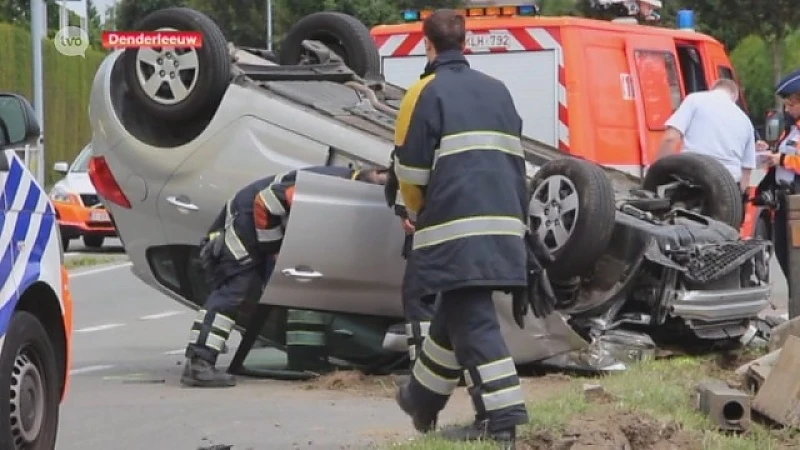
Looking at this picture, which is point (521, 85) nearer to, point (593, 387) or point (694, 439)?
point (593, 387)

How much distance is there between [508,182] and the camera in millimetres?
6590

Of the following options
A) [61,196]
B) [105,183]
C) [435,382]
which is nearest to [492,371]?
[435,382]

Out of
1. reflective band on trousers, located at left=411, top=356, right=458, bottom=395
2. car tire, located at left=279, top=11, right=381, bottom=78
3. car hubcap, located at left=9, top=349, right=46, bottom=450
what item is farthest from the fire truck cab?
car hubcap, located at left=9, top=349, right=46, bottom=450

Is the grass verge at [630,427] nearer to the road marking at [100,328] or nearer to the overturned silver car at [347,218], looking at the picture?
the overturned silver car at [347,218]

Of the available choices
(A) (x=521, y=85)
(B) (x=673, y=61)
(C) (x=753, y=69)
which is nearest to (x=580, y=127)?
(A) (x=521, y=85)

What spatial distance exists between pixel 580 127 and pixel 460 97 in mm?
5842

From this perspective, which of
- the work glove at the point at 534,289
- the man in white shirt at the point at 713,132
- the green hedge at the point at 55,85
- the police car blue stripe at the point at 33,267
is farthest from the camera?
the green hedge at the point at 55,85

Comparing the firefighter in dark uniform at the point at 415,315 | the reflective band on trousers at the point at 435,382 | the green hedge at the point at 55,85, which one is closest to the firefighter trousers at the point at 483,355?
the reflective band on trousers at the point at 435,382

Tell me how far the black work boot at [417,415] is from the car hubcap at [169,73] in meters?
3.21

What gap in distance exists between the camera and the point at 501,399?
6434 millimetres

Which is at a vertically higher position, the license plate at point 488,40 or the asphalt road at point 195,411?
the license plate at point 488,40

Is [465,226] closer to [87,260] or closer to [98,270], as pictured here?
[98,270]

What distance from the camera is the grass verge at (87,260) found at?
20.7 m

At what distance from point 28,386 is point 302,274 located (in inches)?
116
